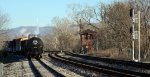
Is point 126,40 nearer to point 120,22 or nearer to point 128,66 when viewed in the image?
point 120,22

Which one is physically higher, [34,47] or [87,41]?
[87,41]

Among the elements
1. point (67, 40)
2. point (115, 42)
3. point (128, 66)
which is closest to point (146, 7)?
point (115, 42)

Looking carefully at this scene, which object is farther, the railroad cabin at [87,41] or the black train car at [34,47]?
the railroad cabin at [87,41]

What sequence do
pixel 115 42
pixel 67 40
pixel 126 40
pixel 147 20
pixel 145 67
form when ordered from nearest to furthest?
pixel 145 67
pixel 147 20
pixel 126 40
pixel 115 42
pixel 67 40

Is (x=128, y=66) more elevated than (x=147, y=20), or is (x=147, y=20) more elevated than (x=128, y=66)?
(x=147, y=20)

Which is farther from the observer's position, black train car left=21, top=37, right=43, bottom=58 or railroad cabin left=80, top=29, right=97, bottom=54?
railroad cabin left=80, top=29, right=97, bottom=54

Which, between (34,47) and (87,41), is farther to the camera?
(87,41)

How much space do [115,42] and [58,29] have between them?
217 ft

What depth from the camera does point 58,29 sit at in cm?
13138

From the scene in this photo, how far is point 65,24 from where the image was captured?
427 ft

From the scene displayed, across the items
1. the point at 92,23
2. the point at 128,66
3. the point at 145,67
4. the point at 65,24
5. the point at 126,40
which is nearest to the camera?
the point at 145,67

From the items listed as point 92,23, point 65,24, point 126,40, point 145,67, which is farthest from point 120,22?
point 65,24

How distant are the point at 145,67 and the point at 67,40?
80.4 meters

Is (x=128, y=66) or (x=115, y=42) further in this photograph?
(x=115, y=42)
